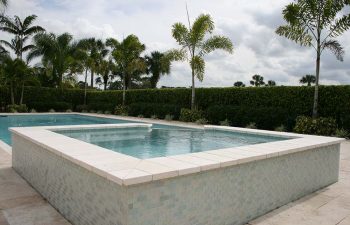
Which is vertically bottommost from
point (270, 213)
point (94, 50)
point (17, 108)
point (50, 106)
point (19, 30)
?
point (270, 213)

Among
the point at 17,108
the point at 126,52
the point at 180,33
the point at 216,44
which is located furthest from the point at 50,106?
the point at 216,44

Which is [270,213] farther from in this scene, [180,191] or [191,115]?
[191,115]

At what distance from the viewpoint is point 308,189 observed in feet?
16.1

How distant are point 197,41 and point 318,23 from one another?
6.33m

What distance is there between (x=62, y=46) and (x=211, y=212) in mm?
27130

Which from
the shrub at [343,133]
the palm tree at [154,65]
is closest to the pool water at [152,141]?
the shrub at [343,133]

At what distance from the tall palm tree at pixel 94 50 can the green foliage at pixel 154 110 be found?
30.1ft

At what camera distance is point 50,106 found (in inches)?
925

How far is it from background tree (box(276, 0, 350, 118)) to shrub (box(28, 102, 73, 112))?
18475 mm

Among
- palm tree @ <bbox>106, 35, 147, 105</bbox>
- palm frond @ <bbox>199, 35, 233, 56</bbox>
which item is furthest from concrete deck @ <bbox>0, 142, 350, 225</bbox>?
palm tree @ <bbox>106, 35, 147, 105</bbox>

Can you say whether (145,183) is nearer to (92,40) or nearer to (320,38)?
(320,38)

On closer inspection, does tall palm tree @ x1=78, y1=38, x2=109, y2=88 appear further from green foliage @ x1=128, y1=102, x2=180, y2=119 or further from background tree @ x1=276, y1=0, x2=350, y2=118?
background tree @ x1=276, y1=0, x2=350, y2=118

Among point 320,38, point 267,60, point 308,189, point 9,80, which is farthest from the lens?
point 9,80

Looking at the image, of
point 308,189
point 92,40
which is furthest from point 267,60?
point 92,40
